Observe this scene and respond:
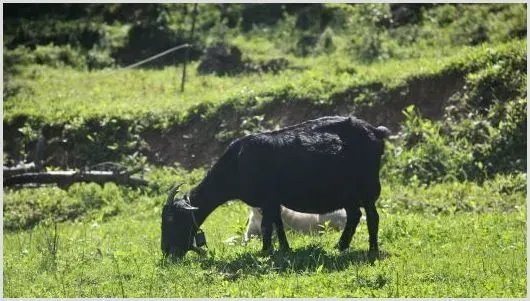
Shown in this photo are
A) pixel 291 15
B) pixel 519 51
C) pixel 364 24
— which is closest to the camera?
pixel 519 51

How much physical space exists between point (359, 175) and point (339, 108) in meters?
8.11

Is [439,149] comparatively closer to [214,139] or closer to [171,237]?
[214,139]

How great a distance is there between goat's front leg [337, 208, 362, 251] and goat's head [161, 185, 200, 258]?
171 centimetres

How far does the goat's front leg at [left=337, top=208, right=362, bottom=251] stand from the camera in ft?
34.8

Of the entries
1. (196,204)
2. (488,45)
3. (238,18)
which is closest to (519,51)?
(488,45)

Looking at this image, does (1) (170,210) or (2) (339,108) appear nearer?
(1) (170,210)

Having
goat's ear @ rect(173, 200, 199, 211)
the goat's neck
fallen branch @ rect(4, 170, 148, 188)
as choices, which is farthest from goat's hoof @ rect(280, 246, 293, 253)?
fallen branch @ rect(4, 170, 148, 188)

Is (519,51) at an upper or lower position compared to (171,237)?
upper

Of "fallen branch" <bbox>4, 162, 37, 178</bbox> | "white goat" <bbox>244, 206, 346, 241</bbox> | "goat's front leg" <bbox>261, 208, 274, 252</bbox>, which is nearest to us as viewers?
"goat's front leg" <bbox>261, 208, 274, 252</bbox>

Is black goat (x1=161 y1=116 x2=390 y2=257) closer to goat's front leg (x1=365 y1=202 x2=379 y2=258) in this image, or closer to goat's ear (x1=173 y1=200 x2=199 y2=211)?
goat's front leg (x1=365 y1=202 x2=379 y2=258)

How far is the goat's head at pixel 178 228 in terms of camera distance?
10852 mm

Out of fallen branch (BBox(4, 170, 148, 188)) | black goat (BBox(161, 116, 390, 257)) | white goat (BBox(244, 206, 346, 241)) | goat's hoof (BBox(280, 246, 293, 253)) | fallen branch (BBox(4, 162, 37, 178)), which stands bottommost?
fallen branch (BBox(4, 162, 37, 178))

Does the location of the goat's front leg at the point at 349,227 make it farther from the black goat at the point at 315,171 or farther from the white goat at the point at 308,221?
the white goat at the point at 308,221

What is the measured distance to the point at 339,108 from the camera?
1848 centimetres
